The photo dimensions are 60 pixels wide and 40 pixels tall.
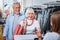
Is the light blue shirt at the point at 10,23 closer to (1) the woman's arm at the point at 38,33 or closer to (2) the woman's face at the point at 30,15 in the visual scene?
(2) the woman's face at the point at 30,15

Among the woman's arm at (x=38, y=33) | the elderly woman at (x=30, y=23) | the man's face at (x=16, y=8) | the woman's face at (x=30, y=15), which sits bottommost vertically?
the woman's arm at (x=38, y=33)

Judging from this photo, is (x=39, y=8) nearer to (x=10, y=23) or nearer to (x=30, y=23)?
(x=30, y=23)

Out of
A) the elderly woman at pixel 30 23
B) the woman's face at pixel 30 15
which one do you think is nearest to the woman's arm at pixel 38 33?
the elderly woman at pixel 30 23

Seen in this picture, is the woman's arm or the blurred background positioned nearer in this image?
the blurred background

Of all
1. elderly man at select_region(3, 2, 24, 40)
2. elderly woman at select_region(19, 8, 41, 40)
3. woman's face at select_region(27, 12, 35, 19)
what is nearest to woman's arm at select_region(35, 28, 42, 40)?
elderly woman at select_region(19, 8, 41, 40)

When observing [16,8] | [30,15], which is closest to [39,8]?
[30,15]

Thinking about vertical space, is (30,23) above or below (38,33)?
above

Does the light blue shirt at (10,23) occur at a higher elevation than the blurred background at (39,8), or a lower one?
lower

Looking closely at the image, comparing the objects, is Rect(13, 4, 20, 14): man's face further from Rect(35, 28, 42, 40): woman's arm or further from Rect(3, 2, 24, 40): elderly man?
Rect(35, 28, 42, 40): woman's arm

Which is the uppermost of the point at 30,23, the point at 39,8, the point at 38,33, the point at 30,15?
the point at 39,8

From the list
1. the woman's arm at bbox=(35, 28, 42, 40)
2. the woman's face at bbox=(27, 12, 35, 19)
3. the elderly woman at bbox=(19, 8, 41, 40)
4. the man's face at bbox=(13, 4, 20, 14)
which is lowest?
the woman's arm at bbox=(35, 28, 42, 40)

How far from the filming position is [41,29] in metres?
2.92

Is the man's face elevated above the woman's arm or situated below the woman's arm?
above

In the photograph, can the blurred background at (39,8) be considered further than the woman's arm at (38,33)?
No
